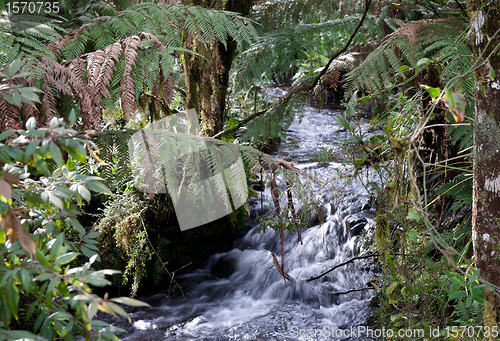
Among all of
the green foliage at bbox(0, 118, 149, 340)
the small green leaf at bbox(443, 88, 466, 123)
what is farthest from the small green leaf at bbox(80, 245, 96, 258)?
the small green leaf at bbox(443, 88, 466, 123)

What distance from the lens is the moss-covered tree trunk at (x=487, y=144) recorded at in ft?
4.50

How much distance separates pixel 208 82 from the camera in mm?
3117

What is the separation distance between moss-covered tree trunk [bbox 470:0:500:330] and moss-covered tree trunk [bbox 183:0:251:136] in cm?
201

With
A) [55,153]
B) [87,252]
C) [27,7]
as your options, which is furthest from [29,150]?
[27,7]

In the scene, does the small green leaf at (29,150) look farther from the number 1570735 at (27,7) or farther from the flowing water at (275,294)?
the flowing water at (275,294)

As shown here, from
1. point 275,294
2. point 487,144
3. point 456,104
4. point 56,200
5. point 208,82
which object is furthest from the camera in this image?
point 275,294

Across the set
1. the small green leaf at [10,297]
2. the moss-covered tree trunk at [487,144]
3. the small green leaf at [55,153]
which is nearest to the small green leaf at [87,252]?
the small green leaf at [10,297]

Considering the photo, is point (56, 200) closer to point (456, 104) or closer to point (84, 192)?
point (84, 192)

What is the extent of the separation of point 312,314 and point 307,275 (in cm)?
49

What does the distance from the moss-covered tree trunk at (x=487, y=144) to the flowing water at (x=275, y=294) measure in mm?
1175

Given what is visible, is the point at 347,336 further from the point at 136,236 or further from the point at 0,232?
the point at 0,232

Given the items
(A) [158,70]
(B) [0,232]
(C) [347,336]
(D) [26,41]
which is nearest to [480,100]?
(A) [158,70]

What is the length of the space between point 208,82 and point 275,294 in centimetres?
217

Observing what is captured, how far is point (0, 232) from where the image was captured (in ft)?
2.86
